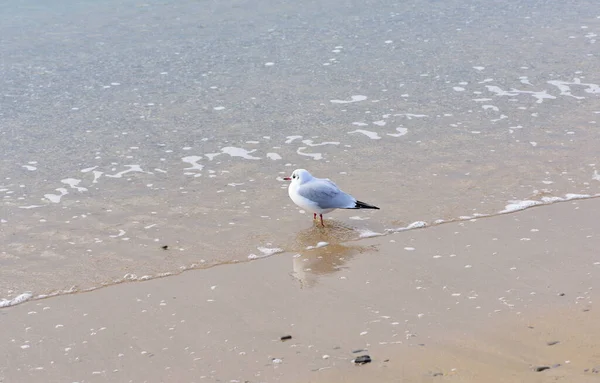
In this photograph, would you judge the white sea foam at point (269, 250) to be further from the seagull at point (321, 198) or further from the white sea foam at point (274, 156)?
the white sea foam at point (274, 156)

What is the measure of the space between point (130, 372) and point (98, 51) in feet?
29.9

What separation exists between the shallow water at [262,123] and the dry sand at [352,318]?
40cm

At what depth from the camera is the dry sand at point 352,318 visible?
4.75m

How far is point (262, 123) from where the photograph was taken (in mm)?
9898

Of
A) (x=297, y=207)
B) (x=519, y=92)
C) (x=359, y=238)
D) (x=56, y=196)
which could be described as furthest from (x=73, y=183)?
(x=519, y=92)

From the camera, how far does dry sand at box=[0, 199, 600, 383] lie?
15.6 ft

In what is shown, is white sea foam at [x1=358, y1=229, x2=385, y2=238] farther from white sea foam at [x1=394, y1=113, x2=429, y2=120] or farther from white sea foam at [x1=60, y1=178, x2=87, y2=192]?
white sea foam at [x1=394, y1=113, x2=429, y2=120]

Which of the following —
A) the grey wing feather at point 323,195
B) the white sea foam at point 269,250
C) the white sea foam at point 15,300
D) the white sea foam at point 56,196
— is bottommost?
the white sea foam at point 56,196

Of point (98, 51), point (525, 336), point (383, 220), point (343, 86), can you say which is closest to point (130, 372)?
point (525, 336)

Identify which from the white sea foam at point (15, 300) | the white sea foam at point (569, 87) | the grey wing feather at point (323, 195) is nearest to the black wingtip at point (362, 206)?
the grey wing feather at point (323, 195)

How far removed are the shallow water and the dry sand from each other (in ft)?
1.32

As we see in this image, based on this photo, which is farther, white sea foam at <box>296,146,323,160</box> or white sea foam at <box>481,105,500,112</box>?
white sea foam at <box>481,105,500,112</box>

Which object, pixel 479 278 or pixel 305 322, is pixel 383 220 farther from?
pixel 305 322

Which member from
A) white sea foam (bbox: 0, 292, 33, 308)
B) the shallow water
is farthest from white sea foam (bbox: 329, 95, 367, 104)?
white sea foam (bbox: 0, 292, 33, 308)
